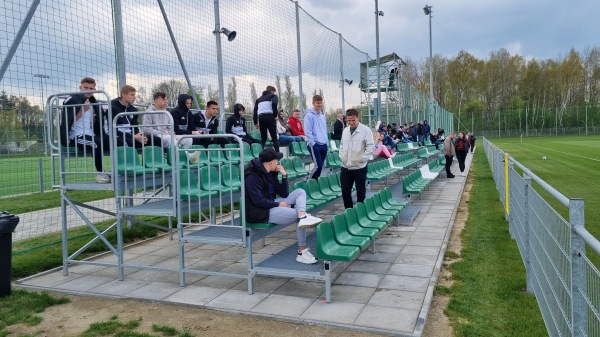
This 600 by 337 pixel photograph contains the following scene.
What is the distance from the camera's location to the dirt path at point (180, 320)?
4.26 metres

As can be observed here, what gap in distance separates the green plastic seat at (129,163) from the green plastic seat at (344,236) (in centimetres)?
236

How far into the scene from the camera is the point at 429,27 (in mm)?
37469

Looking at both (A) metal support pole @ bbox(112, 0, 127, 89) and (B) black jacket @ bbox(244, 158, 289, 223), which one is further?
(A) metal support pole @ bbox(112, 0, 127, 89)

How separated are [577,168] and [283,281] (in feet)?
61.7

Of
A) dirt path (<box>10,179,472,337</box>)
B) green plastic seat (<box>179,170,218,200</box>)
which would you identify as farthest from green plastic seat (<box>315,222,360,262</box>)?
green plastic seat (<box>179,170,218,200</box>)

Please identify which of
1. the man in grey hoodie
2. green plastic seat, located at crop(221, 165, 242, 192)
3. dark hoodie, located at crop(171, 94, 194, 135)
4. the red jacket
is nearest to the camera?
the man in grey hoodie

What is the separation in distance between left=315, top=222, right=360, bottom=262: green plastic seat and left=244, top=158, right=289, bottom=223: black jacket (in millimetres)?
664

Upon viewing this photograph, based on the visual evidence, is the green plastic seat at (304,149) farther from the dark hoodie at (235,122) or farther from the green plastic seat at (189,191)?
the green plastic seat at (189,191)

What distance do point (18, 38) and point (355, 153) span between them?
5.01m

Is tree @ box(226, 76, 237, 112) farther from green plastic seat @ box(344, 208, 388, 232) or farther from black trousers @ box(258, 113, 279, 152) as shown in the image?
green plastic seat @ box(344, 208, 388, 232)

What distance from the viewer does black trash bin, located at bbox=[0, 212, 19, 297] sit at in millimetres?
5348

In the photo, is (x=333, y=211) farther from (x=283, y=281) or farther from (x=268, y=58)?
(x=283, y=281)

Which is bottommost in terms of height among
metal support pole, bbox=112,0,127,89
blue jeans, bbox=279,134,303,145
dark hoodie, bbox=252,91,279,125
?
blue jeans, bbox=279,134,303,145

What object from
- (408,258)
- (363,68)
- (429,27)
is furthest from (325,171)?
(429,27)
